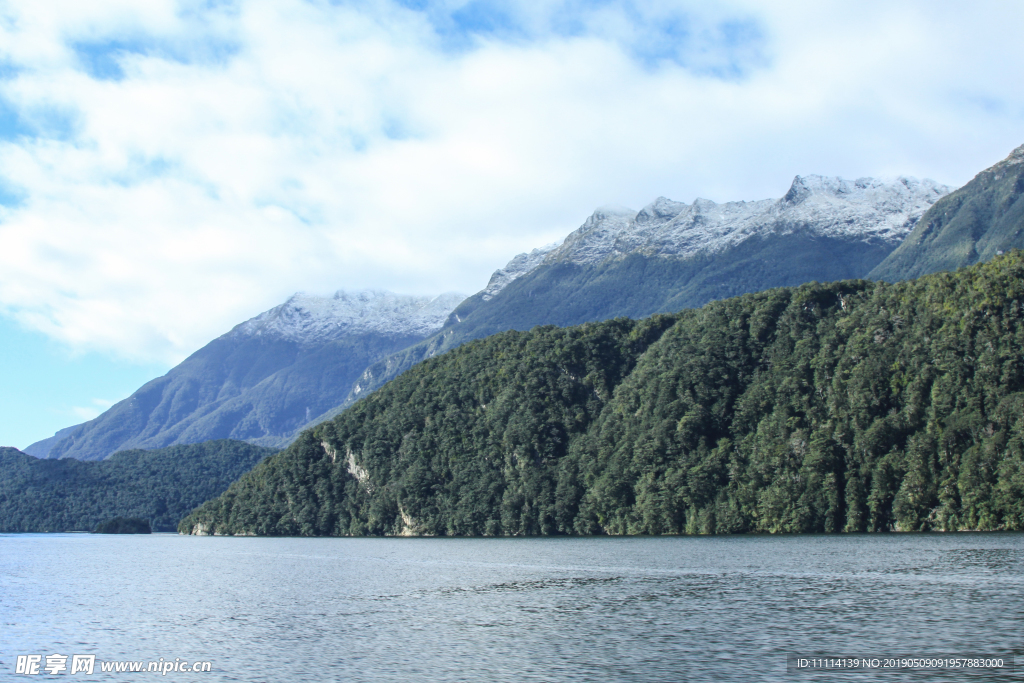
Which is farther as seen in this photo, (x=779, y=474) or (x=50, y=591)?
(x=779, y=474)

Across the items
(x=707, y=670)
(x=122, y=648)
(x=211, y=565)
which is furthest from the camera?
(x=211, y=565)

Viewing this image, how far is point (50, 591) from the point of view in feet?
323

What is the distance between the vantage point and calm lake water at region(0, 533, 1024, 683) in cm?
4725

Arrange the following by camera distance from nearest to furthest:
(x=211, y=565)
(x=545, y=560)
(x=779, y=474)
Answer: (x=545, y=560) < (x=211, y=565) < (x=779, y=474)

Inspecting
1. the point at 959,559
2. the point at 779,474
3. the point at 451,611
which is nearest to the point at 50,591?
the point at 451,611

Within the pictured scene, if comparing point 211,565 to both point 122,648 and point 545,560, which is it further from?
point 122,648

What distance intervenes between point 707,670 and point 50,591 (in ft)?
276

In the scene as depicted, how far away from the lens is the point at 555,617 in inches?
2574

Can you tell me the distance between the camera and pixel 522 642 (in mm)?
55219

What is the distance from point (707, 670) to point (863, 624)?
16286mm

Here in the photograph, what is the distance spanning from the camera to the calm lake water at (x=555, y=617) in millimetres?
47250

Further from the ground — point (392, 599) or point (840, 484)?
point (840, 484)

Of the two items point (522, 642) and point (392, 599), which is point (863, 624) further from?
point (392, 599)

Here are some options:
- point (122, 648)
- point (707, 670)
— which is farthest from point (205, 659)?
point (707, 670)
